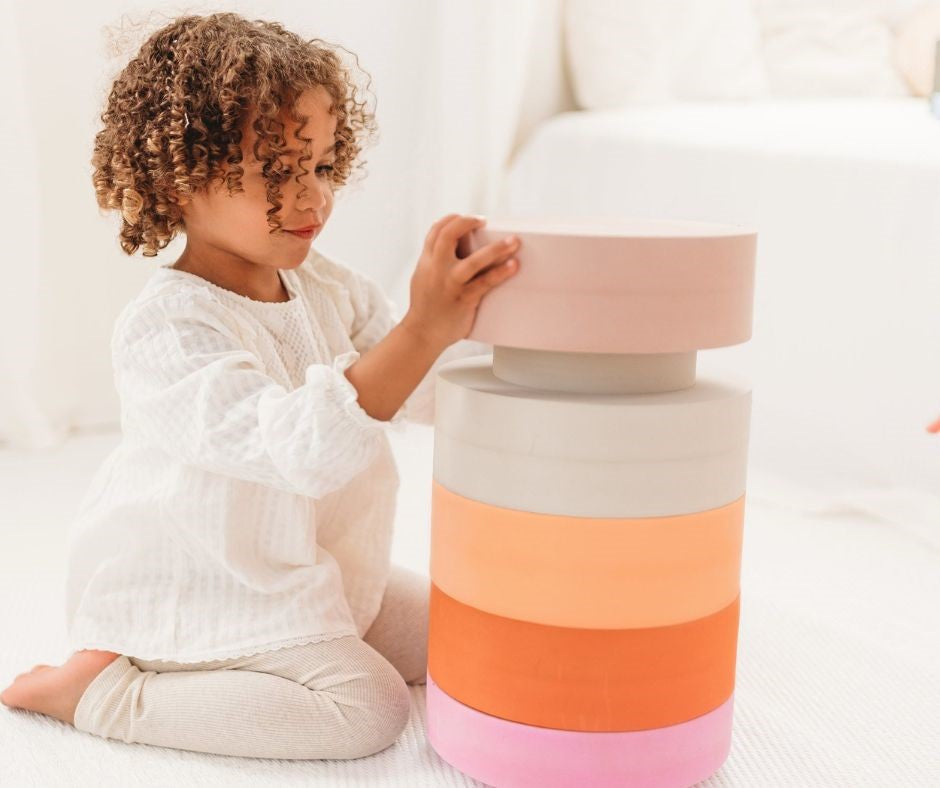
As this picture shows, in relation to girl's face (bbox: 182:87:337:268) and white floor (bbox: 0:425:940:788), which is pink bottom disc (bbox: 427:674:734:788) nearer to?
white floor (bbox: 0:425:940:788)

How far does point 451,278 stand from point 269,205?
7.5 inches

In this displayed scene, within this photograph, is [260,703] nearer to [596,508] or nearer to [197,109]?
[596,508]

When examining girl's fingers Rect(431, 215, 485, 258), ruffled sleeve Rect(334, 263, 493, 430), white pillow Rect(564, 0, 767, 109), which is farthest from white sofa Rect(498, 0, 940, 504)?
girl's fingers Rect(431, 215, 485, 258)

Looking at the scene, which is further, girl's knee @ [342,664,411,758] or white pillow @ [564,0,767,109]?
white pillow @ [564,0,767,109]

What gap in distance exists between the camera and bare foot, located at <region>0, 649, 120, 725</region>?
96 cm

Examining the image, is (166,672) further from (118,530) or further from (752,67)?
(752,67)

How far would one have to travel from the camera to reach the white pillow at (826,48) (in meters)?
2.16

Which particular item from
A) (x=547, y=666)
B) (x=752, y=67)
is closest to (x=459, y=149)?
(x=752, y=67)

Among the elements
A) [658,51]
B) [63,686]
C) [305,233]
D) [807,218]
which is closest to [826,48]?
[658,51]

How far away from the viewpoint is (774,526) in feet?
4.93

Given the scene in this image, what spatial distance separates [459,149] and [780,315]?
591 mm

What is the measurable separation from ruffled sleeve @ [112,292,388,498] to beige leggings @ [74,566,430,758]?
0.52ft

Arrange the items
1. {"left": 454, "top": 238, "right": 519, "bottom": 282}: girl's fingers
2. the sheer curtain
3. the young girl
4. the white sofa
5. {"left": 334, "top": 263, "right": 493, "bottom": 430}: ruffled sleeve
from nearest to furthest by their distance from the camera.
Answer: {"left": 454, "top": 238, "right": 519, "bottom": 282}: girl's fingers < the young girl < {"left": 334, "top": 263, "right": 493, "bottom": 430}: ruffled sleeve < the white sofa < the sheer curtain

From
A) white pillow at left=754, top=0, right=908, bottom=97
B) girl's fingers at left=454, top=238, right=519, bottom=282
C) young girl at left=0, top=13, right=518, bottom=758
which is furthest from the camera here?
white pillow at left=754, top=0, right=908, bottom=97
